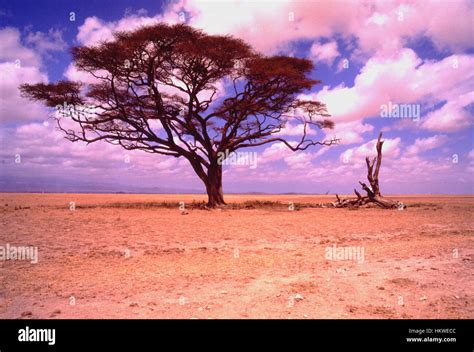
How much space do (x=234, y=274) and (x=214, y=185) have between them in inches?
636

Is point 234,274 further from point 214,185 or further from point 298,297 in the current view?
point 214,185

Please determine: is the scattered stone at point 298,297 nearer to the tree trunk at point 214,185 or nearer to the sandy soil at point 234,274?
the sandy soil at point 234,274

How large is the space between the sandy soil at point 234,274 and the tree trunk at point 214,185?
410 inches

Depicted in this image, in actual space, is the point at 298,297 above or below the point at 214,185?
below

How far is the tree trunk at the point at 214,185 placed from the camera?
2288cm

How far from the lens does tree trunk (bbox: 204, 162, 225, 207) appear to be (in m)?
22.9

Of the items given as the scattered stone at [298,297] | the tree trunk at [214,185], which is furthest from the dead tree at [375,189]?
the scattered stone at [298,297]

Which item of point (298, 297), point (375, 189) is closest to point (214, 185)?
point (375, 189)

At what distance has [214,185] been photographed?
904 inches

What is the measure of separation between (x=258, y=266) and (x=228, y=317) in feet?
9.38

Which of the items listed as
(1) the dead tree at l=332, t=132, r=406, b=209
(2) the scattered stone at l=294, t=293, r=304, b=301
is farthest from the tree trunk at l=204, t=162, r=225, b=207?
(2) the scattered stone at l=294, t=293, r=304, b=301

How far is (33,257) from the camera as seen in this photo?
8.21 m

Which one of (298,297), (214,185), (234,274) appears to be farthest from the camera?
(214,185)
